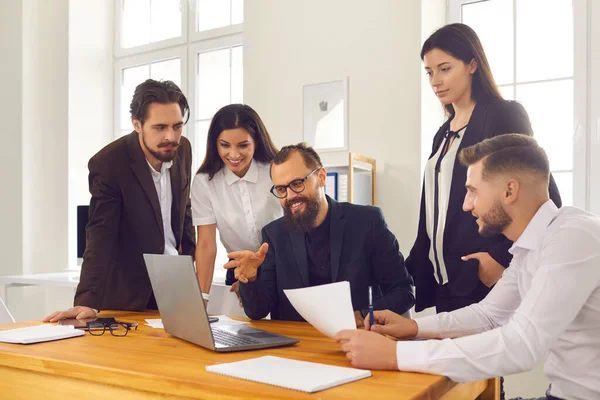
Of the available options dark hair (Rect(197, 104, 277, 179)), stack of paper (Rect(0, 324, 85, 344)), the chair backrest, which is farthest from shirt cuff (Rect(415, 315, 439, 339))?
the chair backrest

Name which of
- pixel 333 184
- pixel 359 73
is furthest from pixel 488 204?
pixel 359 73

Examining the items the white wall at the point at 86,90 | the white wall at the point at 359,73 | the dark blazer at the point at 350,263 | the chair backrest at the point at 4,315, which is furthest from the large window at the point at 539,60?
the white wall at the point at 86,90

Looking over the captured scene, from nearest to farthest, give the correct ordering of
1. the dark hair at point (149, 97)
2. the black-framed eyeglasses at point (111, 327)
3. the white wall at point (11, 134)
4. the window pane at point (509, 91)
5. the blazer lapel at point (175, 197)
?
the black-framed eyeglasses at point (111, 327) → the dark hair at point (149, 97) → the blazer lapel at point (175, 197) → the window pane at point (509, 91) → the white wall at point (11, 134)

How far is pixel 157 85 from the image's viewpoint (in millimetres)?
2436

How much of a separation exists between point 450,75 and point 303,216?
26.6 inches

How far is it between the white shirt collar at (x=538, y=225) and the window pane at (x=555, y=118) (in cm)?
200

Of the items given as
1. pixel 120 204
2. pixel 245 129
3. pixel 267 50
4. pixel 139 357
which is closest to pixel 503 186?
pixel 139 357

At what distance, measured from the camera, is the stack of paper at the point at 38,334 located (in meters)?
1.64

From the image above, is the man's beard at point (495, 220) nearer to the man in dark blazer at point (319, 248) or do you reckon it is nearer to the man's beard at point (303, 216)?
the man in dark blazer at point (319, 248)

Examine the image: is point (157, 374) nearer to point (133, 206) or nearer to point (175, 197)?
point (133, 206)

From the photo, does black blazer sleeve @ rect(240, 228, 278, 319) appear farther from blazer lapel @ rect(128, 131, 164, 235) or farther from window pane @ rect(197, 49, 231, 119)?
window pane @ rect(197, 49, 231, 119)

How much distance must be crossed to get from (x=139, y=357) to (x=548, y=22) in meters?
2.92

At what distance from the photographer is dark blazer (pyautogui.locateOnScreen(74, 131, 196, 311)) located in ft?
7.29

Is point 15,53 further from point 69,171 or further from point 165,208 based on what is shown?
point 165,208
